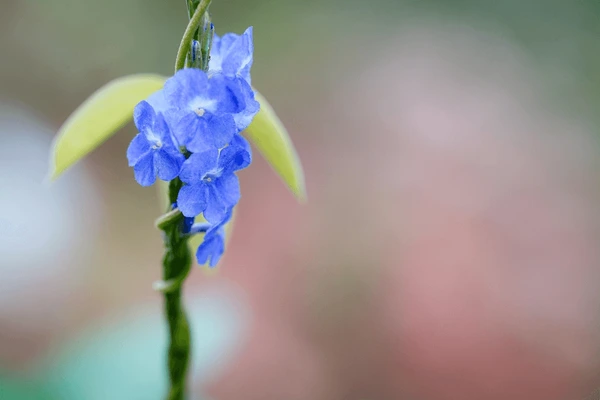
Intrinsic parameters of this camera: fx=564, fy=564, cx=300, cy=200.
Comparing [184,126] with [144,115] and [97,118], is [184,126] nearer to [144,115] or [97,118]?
[144,115]

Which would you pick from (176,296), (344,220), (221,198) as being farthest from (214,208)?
(344,220)

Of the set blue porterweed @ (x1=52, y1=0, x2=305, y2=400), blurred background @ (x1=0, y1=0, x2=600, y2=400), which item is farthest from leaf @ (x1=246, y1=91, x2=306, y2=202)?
blurred background @ (x1=0, y1=0, x2=600, y2=400)

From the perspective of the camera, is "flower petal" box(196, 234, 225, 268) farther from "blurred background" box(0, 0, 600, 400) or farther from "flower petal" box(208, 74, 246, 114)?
"blurred background" box(0, 0, 600, 400)

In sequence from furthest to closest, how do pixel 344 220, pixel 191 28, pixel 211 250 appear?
pixel 344 220 → pixel 211 250 → pixel 191 28

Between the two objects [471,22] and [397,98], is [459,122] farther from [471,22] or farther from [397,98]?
[471,22]

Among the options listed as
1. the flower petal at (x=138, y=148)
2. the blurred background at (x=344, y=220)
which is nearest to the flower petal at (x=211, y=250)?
the flower petal at (x=138, y=148)

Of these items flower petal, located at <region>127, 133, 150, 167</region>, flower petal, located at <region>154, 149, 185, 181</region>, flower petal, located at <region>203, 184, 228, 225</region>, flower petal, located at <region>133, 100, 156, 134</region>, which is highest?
flower petal, located at <region>133, 100, 156, 134</region>

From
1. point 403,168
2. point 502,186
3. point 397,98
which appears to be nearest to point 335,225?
point 403,168
